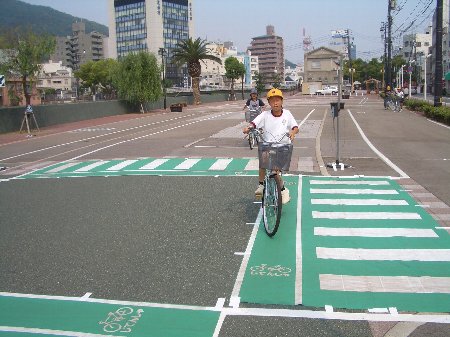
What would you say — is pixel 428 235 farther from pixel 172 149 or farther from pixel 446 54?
pixel 446 54

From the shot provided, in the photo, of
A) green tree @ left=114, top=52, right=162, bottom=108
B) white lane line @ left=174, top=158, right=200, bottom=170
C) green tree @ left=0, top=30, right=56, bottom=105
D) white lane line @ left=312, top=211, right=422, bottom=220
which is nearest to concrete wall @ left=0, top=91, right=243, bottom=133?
green tree @ left=114, top=52, right=162, bottom=108

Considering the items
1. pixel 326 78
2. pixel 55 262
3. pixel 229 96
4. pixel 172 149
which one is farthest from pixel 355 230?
pixel 326 78

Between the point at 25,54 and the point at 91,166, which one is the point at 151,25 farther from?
the point at 91,166

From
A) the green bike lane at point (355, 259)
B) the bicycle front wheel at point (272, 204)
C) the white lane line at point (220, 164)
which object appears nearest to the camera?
the green bike lane at point (355, 259)

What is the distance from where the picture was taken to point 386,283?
5430 millimetres

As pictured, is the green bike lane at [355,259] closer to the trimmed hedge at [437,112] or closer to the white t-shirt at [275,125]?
the white t-shirt at [275,125]

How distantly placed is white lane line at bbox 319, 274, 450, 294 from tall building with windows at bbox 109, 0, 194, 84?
15180 centimetres

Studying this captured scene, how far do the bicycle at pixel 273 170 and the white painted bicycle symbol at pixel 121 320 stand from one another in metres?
2.69

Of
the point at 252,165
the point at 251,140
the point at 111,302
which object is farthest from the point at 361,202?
the point at 251,140

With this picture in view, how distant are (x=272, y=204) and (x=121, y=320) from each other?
301 cm

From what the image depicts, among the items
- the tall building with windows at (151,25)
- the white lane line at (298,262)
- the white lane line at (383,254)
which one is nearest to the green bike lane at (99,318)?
the white lane line at (298,262)

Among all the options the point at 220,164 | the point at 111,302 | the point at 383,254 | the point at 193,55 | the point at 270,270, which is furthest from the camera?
the point at 193,55

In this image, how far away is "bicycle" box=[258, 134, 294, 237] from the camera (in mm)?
7049

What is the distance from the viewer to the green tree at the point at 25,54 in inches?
1378
